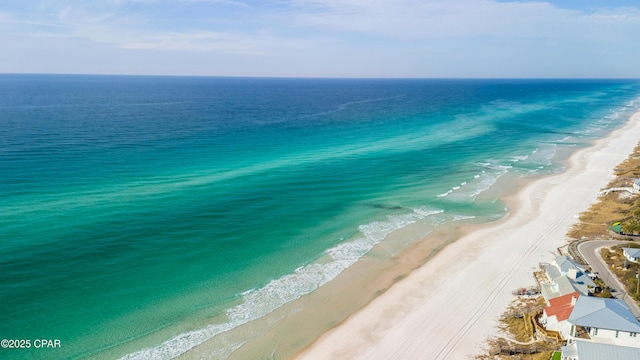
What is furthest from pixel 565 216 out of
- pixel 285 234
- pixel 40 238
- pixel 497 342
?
pixel 40 238

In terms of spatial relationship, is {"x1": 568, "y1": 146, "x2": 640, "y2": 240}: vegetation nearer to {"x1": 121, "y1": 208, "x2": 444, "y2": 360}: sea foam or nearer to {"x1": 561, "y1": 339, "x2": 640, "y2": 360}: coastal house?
{"x1": 121, "y1": 208, "x2": 444, "y2": 360}: sea foam

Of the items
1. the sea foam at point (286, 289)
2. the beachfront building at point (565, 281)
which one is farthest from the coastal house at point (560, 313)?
the sea foam at point (286, 289)

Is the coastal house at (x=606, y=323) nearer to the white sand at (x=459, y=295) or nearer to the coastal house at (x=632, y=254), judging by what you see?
the white sand at (x=459, y=295)

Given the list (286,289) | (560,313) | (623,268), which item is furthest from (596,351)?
(286,289)

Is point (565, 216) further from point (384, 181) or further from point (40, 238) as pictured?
point (40, 238)

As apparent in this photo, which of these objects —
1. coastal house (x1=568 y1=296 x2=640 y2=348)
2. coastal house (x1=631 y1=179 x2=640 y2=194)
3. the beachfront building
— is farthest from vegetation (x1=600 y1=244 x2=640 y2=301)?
coastal house (x1=631 y1=179 x2=640 y2=194)

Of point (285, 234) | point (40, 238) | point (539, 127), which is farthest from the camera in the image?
point (539, 127)
